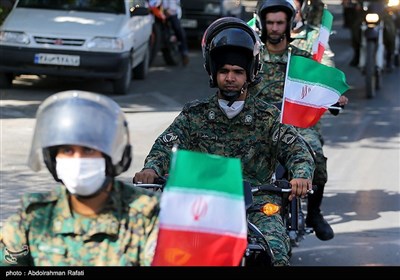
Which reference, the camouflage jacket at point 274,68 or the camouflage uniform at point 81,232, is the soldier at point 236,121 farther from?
the camouflage uniform at point 81,232

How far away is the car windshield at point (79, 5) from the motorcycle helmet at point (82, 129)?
45.4 feet

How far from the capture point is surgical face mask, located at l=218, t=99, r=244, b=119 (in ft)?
23.5

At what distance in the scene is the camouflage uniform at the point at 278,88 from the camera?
30.6 feet

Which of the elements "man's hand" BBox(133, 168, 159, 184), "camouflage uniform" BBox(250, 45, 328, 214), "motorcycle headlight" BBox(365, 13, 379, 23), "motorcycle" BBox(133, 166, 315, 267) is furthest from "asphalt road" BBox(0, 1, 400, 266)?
"man's hand" BBox(133, 168, 159, 184)

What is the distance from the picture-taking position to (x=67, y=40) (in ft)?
57.3

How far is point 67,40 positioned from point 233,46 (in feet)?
34.3

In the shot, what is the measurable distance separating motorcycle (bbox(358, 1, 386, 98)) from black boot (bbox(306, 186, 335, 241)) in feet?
31.5

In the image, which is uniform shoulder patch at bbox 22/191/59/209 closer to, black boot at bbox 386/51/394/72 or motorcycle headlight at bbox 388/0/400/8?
motorcycle headlight at bbox 388/0/400/8

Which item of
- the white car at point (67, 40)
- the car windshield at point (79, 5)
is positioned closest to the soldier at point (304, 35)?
the white car at point (67, 40)

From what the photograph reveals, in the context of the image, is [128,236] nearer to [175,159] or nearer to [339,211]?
[175,159]

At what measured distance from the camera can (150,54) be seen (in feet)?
71.0

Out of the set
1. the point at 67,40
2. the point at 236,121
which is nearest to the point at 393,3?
the point at 67,40

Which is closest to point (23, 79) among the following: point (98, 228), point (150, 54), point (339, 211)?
point (150, 54)

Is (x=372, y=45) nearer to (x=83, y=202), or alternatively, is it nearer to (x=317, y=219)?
(x=317, y=219)
